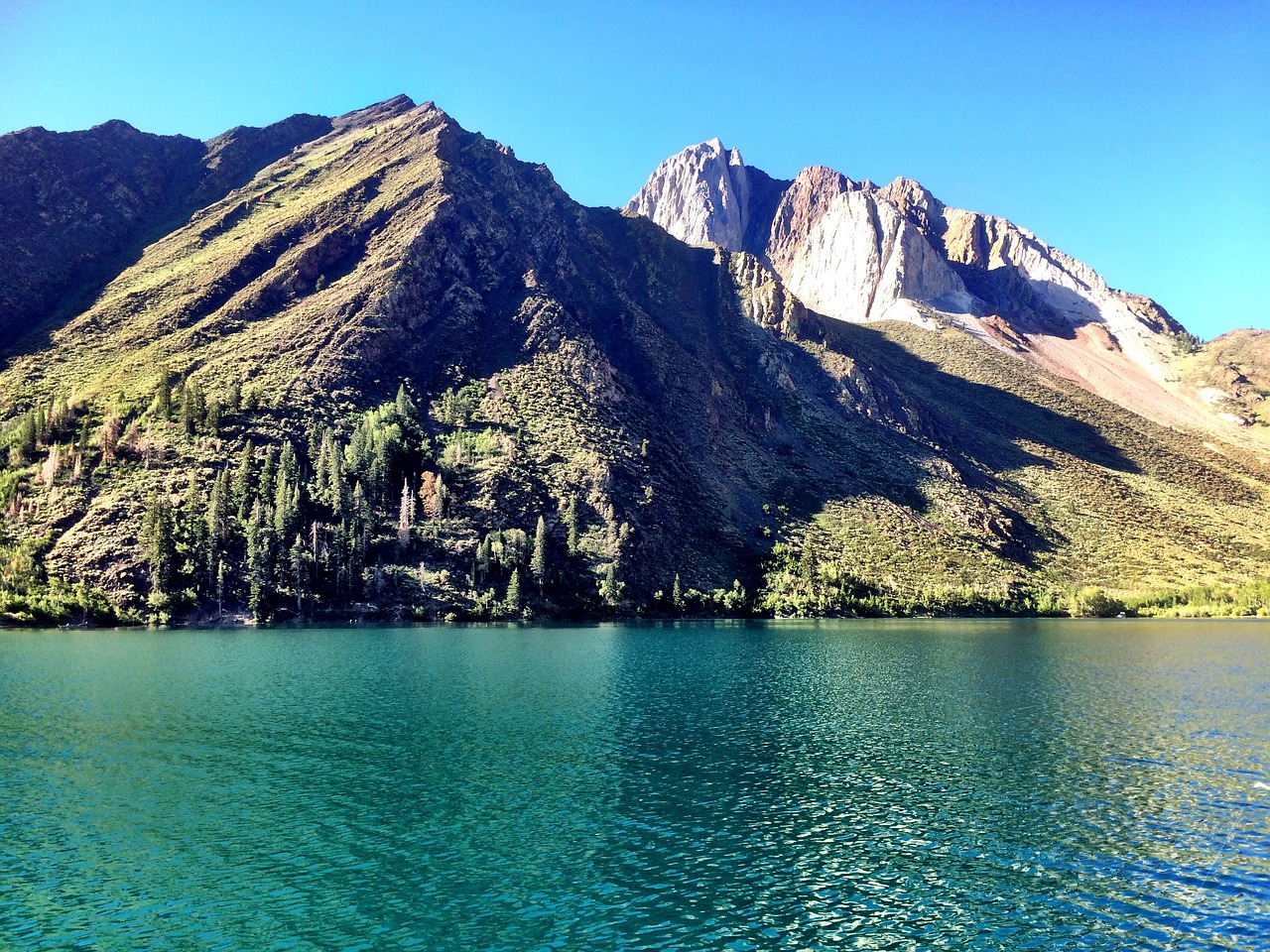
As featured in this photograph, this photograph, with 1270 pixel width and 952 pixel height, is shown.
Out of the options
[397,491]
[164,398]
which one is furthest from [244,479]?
[164,398]

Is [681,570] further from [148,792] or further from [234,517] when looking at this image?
[148,792]

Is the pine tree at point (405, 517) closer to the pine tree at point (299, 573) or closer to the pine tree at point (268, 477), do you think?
the pine tree at point (299, 573)

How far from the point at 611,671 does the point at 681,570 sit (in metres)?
78.5

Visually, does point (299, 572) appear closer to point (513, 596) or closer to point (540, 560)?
point (513, 596)

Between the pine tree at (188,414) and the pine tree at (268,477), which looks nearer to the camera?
the pine tree at (268,477)

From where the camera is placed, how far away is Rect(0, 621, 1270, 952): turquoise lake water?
2325cm

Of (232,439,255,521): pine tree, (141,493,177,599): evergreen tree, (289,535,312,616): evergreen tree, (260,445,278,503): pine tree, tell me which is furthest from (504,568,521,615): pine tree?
(141,493,177,599): evergreen tree

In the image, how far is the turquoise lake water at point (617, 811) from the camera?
2325cm

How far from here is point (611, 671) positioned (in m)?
71.6

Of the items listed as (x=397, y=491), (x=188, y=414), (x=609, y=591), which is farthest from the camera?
(x=397, y=491)

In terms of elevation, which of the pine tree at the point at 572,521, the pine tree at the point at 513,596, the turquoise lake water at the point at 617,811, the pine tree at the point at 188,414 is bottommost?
the turquoise lake water at the point at 617,811

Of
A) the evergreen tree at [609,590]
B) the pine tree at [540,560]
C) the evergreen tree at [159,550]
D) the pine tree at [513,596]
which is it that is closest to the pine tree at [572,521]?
the pine tree at [540,560]

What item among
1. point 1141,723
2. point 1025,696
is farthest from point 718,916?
point 1025,696

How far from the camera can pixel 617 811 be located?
32.9 metres
